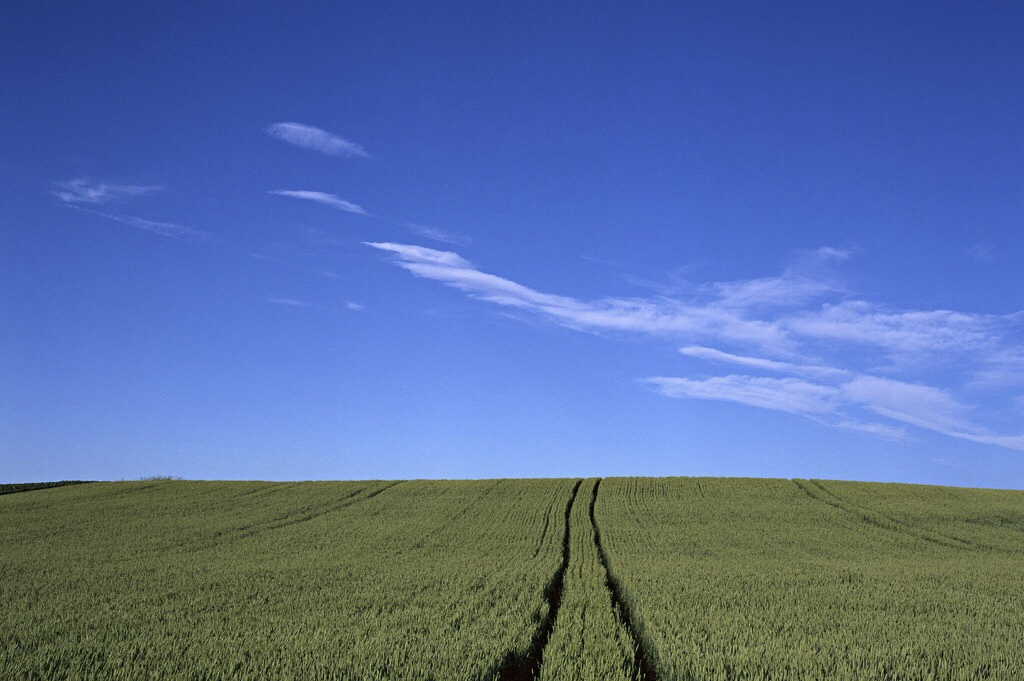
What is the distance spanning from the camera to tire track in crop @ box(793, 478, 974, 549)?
33.4m

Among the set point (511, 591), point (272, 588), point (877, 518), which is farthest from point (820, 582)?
point (877, 518)

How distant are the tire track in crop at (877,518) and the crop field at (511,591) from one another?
231 mm

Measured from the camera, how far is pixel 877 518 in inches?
1515

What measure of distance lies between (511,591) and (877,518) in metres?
28.7

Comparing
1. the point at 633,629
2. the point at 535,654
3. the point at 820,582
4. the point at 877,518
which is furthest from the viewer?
the point at 877,518

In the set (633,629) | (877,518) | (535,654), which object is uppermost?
(877,518)

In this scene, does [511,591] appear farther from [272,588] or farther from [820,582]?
[820,582]

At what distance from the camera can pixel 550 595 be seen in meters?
17.3

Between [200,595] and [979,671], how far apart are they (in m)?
14.7

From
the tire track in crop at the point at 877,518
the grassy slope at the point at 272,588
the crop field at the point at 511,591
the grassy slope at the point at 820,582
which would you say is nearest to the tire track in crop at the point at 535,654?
the crop field at the point at 511,591

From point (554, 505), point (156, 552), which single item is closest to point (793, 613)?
point (156, 552)

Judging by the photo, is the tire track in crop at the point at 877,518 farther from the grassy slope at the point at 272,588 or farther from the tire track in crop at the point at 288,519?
the tire track in crop at the point at 288,519

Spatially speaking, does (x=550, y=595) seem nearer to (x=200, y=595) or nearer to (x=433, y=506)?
(x=200, y=595)

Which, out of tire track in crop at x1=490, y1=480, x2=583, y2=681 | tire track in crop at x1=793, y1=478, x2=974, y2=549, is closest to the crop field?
tire track in crop at x1=490, y1=480, x2=583, y2=681
